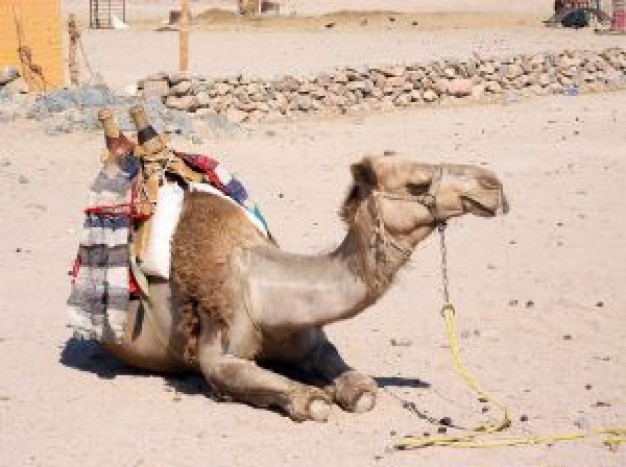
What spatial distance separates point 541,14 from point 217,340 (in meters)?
39.8

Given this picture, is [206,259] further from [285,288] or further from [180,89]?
A: [180,89]

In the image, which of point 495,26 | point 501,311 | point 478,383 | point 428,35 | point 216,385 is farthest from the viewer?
point 495,26

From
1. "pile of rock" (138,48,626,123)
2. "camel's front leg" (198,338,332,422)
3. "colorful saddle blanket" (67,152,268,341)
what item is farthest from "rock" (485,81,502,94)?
"camel's front leg" (198,338,332,422)

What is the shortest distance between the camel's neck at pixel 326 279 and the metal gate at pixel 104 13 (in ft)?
115

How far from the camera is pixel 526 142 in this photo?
17.4m

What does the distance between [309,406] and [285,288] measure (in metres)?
0.56

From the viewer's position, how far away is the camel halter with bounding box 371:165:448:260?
19.9 ft

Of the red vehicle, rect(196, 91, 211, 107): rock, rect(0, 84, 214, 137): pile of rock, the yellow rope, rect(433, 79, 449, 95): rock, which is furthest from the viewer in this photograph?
the red vehicle

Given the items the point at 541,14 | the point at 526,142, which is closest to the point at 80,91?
the point at 526,142

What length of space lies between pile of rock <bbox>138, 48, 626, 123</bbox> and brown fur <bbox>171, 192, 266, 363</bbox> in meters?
11.4

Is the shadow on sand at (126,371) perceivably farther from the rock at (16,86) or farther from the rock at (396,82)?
the rock at (396,82)

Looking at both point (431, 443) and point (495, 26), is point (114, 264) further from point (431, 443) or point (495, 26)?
point (495, 26)

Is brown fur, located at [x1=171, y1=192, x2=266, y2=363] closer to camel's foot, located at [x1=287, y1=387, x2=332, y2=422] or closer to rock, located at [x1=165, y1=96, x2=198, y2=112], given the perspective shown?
camel's foot, located at [x1=287, y1=387, x2=332, y2=422]

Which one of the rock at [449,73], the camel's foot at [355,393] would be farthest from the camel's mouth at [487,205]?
the rock at [449,73]
